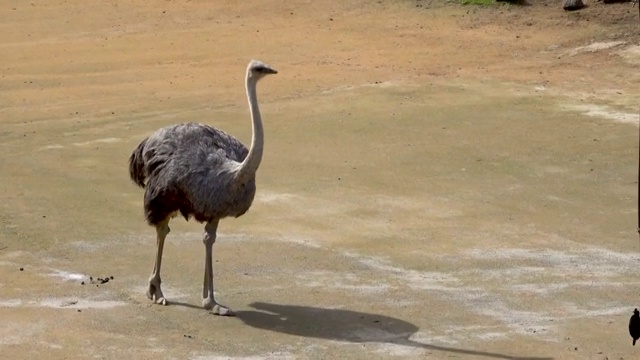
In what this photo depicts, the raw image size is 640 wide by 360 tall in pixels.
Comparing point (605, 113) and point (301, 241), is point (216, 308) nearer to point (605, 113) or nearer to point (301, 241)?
point (301, 241)

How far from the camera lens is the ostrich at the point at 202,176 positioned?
29.9ft

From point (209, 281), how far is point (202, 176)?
74 centimetres

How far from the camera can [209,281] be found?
9242 mm

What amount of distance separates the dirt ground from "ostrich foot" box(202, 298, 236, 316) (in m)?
0.07

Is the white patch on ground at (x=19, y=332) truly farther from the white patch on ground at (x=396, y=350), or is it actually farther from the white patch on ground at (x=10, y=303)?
the white patch on ground at (x=396, y=350)

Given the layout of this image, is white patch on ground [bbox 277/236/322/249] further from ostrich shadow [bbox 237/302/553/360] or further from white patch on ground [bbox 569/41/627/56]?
white patch on ground [bbox 569/41/627/56]

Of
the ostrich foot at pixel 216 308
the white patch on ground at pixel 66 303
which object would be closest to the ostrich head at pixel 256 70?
the ostrich foot at pixel 216 308

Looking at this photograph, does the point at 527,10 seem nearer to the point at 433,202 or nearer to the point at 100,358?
the point at 433,202

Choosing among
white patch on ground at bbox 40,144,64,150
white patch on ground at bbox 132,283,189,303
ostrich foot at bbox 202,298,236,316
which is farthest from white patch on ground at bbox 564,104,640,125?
ostrich foot at bbox 202,298,236,316

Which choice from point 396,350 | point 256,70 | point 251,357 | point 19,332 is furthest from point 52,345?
point 256,70

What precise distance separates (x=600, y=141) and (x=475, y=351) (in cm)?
618

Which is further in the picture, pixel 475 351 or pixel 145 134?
Result: pixel 145 134

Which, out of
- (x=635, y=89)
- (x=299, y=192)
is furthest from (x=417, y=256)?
(x=635, y=89)

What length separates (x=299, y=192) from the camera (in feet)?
40.9
